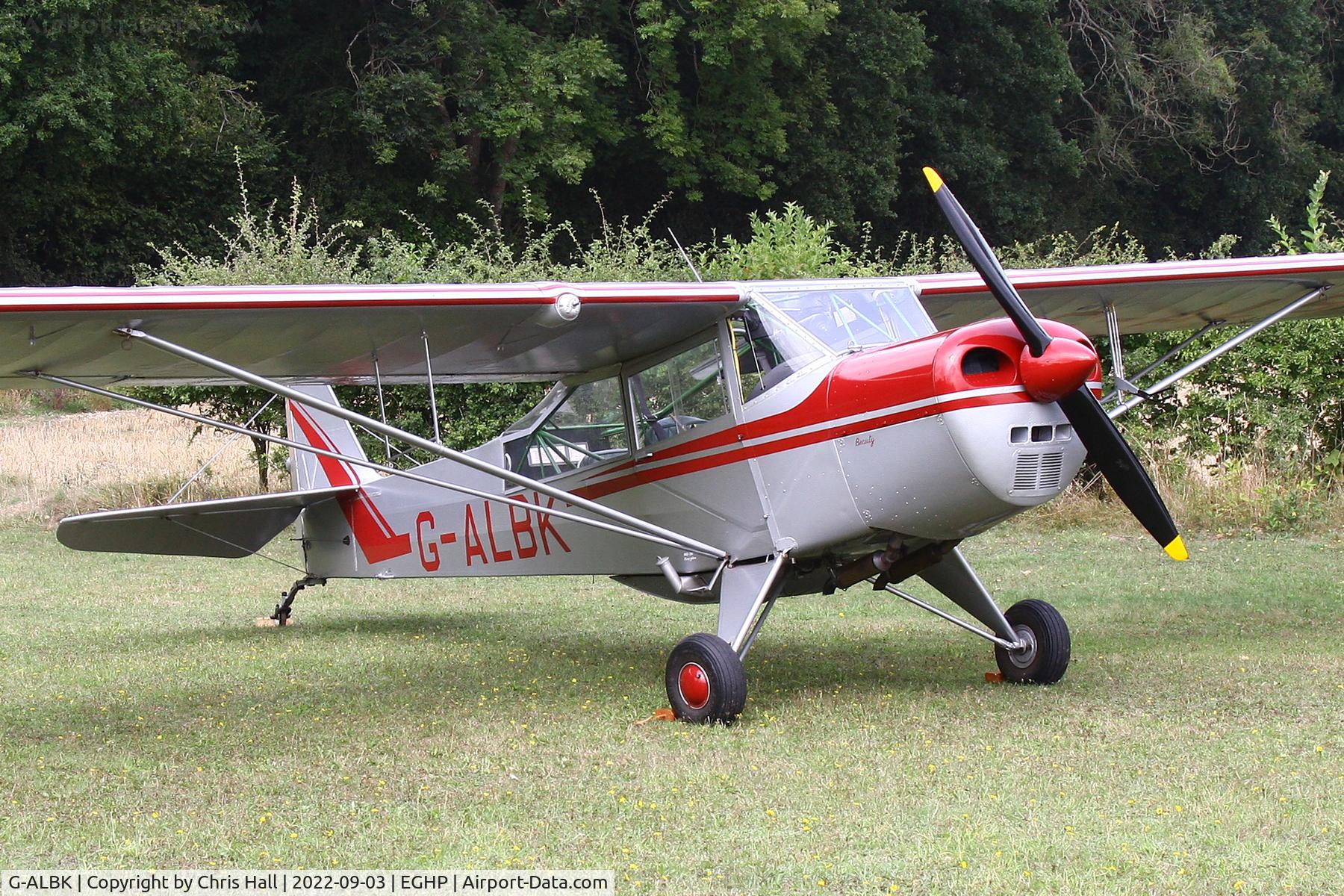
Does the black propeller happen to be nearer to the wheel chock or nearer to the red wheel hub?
the red wheel hub

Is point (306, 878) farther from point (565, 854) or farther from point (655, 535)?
point (655, 535)

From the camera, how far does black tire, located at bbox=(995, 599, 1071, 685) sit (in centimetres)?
737

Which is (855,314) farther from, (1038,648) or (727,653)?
(1038,648)

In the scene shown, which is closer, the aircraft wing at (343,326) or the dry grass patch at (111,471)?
the aircraft wing at (343,326)

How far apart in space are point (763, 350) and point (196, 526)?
15.0 ft

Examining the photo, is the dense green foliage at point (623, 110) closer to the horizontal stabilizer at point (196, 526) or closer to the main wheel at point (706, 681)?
the horizontal stabilizer at point (196, 526)

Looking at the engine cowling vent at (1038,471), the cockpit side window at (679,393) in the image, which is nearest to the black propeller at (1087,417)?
the engine cowling vent at (1038,471)

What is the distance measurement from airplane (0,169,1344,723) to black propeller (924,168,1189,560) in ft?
0.05

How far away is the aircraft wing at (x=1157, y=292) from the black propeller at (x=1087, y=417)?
56.2 inches

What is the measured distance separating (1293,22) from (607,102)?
2484 cm

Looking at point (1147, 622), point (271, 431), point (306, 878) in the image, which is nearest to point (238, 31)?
point (271, 431)

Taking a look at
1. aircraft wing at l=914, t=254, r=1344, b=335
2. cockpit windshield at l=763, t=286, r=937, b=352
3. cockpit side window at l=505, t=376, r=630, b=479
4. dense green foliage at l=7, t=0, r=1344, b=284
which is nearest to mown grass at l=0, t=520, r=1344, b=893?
cockpit side window at l=505, t=376, r=630, b=479

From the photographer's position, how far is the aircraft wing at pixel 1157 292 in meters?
8.23

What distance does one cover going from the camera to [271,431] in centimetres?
1770
